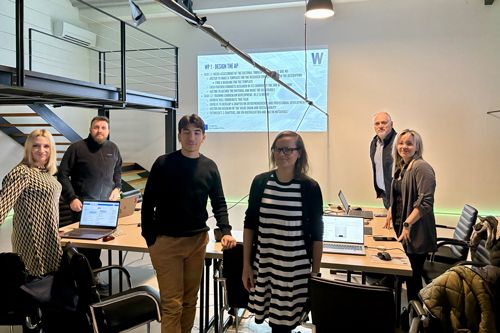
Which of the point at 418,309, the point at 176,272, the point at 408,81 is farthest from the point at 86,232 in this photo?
the point at 408,81

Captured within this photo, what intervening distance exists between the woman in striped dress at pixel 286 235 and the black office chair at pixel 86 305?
69cm

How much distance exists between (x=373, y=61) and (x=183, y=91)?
3108 millimetres

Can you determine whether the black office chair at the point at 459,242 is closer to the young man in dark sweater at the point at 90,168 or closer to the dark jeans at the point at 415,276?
the dark jeans at the point at 415,276

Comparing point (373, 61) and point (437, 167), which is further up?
point (373, 61)

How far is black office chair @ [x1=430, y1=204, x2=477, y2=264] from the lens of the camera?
10.4 ft

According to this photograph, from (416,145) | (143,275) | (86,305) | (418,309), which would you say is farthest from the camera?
(143,275)

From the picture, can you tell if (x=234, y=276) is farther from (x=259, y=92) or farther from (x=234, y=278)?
(x=259, y=92)

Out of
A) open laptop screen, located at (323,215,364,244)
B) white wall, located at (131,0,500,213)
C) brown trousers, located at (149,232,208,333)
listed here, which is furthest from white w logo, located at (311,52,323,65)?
brown trousers, located at (149,232,208,333)

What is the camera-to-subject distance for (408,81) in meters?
5.52

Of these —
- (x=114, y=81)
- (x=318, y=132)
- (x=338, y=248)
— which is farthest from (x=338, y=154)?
(x=114, y=81)

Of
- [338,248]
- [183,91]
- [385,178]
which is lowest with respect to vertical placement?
[338,248]

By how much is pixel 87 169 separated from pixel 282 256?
241 centimetres

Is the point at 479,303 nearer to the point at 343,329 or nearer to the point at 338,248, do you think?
the point at 343,329

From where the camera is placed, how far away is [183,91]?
6508 mm
